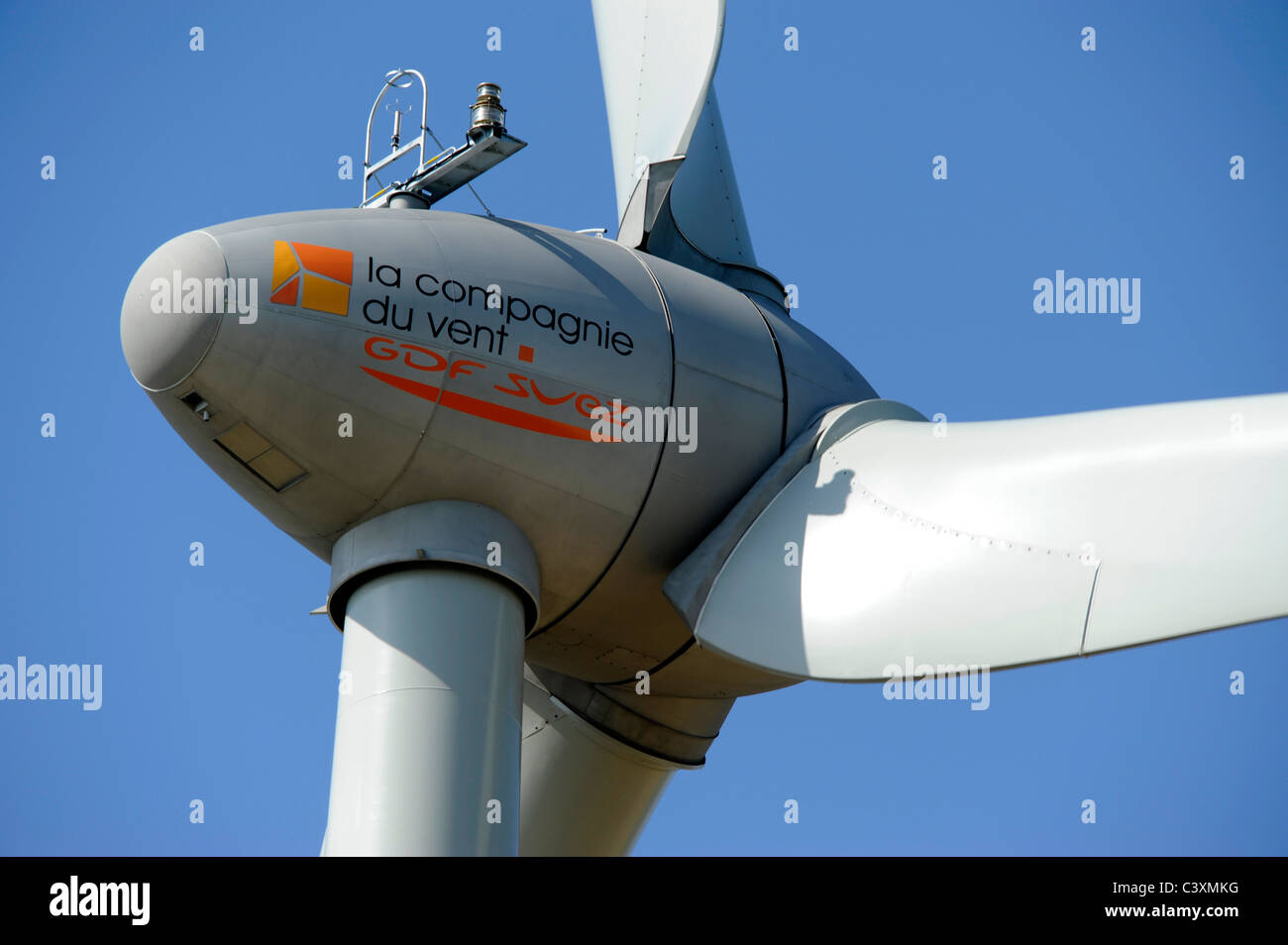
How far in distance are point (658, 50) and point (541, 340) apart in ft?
12.8

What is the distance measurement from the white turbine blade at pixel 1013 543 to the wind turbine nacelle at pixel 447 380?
1033mm

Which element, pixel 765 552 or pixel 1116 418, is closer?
pixel 1116 418

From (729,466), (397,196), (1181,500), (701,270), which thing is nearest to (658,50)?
(701,270)

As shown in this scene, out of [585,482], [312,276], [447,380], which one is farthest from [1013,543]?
[312,276]

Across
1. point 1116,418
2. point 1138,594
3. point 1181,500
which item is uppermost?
point 1116,418

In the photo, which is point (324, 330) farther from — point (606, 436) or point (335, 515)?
point (606, 436)

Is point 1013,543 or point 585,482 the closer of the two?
point 1013,543

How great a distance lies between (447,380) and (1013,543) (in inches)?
168

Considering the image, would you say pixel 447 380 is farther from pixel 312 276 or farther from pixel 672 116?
pixel 672 116

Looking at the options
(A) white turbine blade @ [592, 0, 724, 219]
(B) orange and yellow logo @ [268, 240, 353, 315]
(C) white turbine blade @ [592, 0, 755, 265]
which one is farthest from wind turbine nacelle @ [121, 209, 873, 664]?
(A) white turbine blade @ [592, 0, 724, 219]

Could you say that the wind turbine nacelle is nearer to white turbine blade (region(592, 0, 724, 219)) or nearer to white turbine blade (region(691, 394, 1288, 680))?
white turbine blade (region(691, 394, 1288, 680))

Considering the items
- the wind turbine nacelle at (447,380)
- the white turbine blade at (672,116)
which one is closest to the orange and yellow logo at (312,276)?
the wind turbine nacelle at (447,380)

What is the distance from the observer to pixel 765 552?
12188 millimetres

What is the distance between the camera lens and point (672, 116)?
14.0 m
